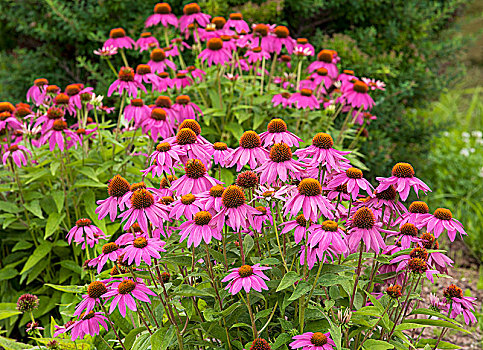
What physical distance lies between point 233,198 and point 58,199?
1.48 m

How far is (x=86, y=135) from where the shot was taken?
2.74 meters

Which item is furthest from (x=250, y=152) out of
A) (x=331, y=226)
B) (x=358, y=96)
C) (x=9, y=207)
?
(x=9, y=207)

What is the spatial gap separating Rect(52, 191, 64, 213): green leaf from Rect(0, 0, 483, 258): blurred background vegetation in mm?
1534

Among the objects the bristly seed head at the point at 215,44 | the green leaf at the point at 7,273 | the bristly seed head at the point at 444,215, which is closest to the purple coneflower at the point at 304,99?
the bristly seed head at the point at 215,44

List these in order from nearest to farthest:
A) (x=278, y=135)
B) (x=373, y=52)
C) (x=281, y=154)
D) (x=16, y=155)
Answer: (x=281, y=154)
(x=278, y=135)
(x=16, y=155)
(x=373, y=52)

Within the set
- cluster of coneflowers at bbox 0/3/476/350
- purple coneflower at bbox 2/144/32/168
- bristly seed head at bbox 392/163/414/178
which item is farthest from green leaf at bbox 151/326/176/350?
purple coneflower at bbox 2/144/32/168

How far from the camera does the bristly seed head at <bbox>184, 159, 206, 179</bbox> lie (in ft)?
5.00

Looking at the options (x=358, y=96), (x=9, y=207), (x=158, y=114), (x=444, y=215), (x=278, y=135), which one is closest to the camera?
(x=444, y=215)

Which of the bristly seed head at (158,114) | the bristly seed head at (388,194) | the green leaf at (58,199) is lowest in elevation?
the green leaf at (58,199)

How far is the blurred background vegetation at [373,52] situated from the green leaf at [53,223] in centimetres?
162

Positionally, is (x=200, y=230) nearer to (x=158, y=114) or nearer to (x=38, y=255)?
(x=158, y=114)

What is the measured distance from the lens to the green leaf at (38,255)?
8.04 ft

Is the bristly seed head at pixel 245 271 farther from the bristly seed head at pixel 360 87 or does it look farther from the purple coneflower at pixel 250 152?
the bristly seed head at pixel 360 87

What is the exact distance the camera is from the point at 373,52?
4148mm
